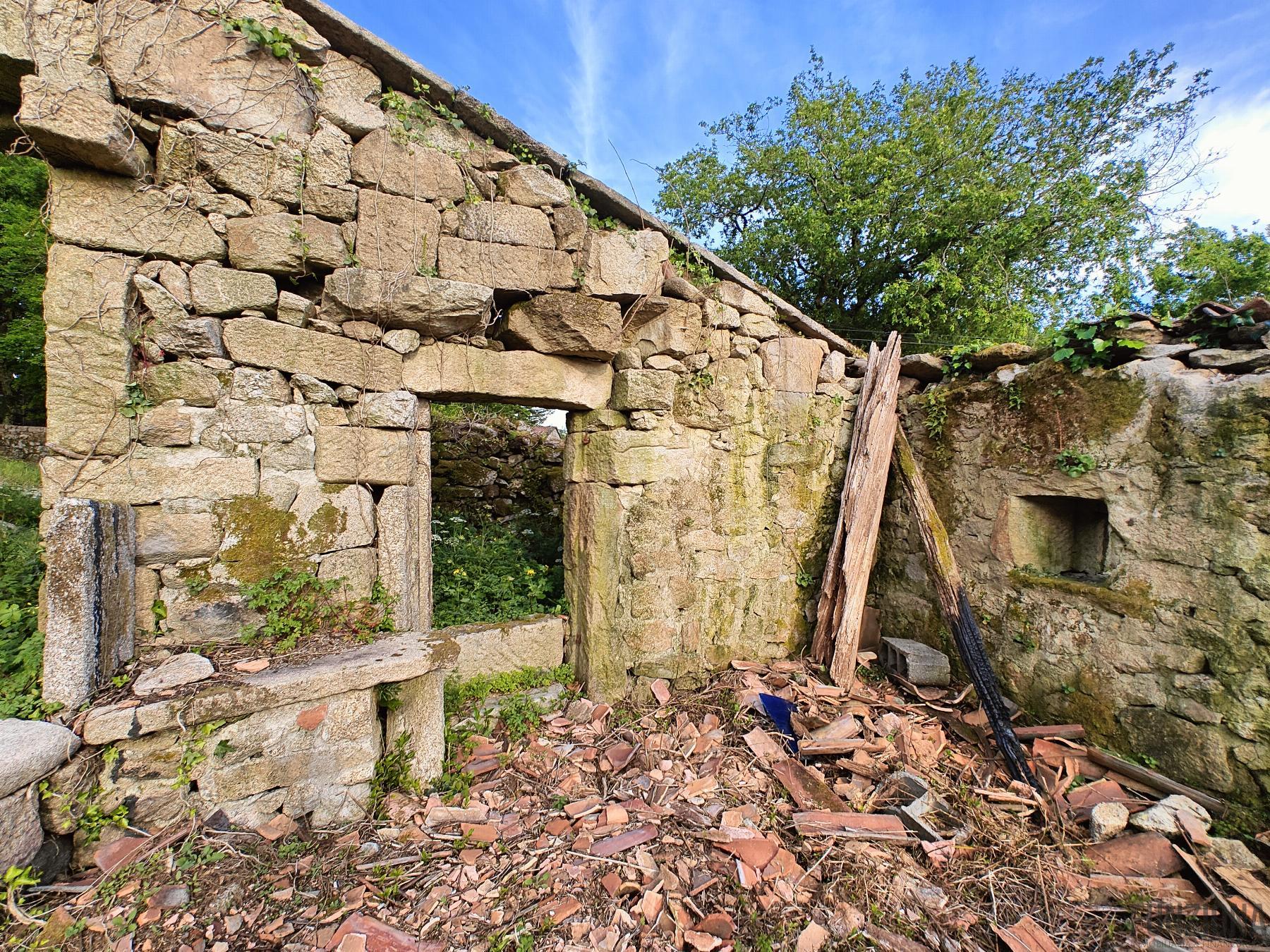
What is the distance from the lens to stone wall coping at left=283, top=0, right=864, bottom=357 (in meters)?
2.73

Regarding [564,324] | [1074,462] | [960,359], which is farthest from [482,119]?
[1074,462]

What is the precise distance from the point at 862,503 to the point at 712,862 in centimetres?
262

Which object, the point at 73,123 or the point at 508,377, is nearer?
the point at 73,123

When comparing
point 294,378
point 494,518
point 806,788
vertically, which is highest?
point 294,378

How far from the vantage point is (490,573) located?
14.0 feet

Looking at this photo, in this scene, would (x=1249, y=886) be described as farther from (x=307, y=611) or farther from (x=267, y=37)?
(x=267, y=37)

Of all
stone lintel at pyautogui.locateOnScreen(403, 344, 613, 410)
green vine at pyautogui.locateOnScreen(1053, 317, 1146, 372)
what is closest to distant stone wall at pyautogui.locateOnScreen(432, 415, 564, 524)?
stone lintel at pyautogui.locateOnScreen(403, 344, 613, 410)

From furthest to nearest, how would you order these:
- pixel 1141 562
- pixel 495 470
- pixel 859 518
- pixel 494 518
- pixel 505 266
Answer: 1. pixel 495 470
2. pixel 494 518
3. pixel 859 518
4. pixel 505 266
5. pixel 1141 562

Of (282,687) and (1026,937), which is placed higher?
(282,687)

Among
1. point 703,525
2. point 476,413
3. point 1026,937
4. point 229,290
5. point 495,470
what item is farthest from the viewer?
point 476,413

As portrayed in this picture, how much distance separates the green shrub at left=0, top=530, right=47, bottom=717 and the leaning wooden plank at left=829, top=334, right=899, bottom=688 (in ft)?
14.2

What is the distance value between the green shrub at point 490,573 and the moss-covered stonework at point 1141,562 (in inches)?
123

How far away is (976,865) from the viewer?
230 cm

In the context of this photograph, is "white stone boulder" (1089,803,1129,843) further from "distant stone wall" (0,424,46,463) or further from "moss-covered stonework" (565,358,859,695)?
"distant stone wall" (0,424,46,463)
